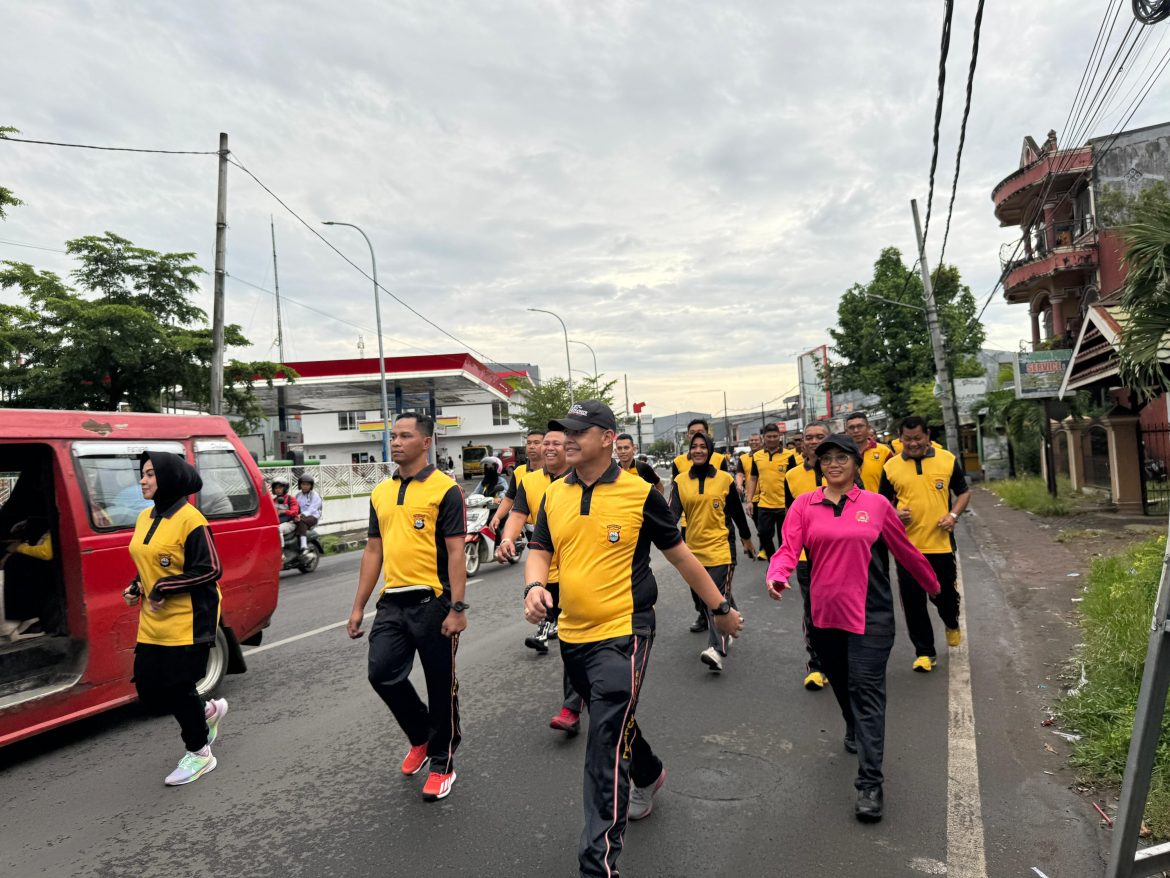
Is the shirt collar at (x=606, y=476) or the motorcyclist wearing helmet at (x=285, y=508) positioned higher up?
the shirt collar at (x=606, y=476)

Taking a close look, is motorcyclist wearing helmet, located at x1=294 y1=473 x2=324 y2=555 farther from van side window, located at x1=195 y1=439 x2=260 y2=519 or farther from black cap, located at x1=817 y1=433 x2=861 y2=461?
black cap, located at x1=817 y1=433 x2=861 y2=461

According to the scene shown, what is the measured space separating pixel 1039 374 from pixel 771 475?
11115 millimetres

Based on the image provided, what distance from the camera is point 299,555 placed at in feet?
42.9

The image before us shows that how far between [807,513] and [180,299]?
2058 centimetres

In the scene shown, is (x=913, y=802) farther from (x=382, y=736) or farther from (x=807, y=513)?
(x=382, y=736)

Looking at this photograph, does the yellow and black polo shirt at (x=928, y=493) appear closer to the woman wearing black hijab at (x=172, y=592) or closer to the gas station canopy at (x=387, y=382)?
the woman wearing black hijab at (x=172, y=592)

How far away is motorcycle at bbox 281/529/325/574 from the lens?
1290cm

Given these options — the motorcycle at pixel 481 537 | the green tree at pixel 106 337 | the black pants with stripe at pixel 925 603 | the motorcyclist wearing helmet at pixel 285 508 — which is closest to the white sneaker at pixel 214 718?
the black pants with stripe at pixel 925 603

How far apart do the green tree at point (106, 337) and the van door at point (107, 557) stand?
1555 cm

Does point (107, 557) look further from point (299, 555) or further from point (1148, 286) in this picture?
point (299, 555)

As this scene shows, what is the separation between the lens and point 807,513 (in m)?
4.13

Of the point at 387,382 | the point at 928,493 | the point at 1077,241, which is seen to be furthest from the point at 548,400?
the point at 928,493

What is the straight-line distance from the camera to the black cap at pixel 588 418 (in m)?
3.16

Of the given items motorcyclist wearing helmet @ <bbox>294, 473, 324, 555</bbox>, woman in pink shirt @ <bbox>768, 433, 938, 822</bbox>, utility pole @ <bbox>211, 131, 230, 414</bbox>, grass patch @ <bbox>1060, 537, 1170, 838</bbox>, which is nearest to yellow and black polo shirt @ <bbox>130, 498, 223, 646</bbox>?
woman in pink shirt @ <bbox>768, 433, 938, 822</bbox>
